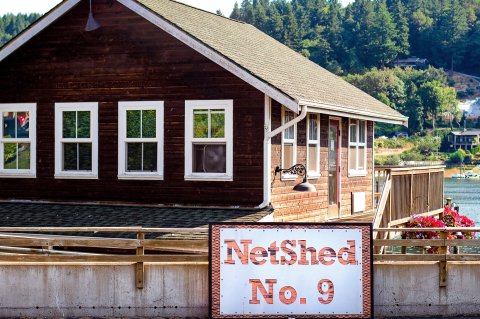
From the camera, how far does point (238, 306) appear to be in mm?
14148

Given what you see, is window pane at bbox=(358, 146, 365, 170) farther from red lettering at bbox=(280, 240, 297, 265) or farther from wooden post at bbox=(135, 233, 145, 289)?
wooden post at bbox=(135, 233, 145, 289)

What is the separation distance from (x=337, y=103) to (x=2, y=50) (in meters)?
8.46

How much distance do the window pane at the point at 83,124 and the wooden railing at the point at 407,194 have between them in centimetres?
718

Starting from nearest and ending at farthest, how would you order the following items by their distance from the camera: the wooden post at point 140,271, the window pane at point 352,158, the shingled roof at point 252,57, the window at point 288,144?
1. the wooden post at point 140,271
2. the shingled roof at point 252,57
3. the window at point 288,144
4. the window pane at point 352,158

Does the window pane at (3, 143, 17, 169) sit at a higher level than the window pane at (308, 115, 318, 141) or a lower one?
lower

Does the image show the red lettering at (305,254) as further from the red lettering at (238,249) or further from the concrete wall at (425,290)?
the concrete wall at (425,290)

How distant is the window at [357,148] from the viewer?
27.6 meters

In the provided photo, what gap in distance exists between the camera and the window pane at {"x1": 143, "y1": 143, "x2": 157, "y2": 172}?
72.1 ft

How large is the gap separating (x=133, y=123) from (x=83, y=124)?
1401 millimetres

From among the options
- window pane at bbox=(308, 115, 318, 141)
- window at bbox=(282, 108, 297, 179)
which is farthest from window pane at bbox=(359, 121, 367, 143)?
window at bbox=(282, 108, 297, 179)

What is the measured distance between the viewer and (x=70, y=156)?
2298 cm

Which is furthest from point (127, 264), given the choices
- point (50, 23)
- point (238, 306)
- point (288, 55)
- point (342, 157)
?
point (288, 55)

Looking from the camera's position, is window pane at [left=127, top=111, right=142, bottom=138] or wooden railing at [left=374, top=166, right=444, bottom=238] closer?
window pane at [left=127, top=111, right=142, bottom=138]

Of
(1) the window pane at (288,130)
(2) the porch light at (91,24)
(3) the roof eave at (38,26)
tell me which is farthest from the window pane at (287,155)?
(3) the roof eave at (38,26)
